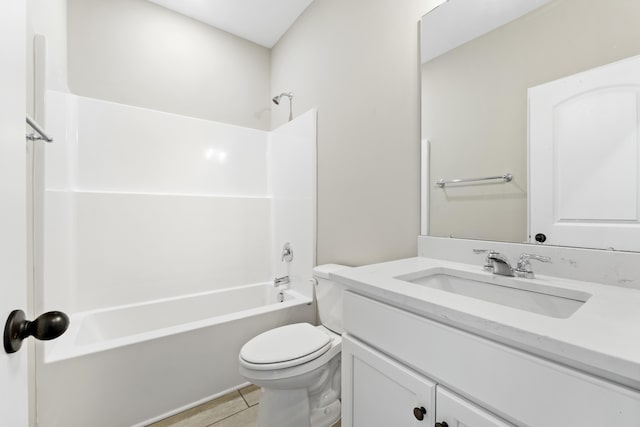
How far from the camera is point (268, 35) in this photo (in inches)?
98.0

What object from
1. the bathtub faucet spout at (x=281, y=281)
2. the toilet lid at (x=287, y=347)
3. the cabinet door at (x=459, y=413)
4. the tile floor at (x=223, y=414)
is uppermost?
the cabinet door at (x=459, y=413)

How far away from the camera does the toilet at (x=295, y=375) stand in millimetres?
1200

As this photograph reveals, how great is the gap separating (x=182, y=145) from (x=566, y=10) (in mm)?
2317

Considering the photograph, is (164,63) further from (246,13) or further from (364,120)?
(364,120)

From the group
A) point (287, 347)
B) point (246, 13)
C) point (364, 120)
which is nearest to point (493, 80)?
point (364, 120)

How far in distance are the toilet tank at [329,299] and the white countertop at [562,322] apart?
70 cm

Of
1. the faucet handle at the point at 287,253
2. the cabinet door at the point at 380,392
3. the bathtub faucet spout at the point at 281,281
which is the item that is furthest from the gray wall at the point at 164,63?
the cabinet door at the point at 380,392

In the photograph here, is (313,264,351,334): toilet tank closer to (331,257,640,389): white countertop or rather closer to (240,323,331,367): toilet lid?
(240,323,331,367): toilet lid

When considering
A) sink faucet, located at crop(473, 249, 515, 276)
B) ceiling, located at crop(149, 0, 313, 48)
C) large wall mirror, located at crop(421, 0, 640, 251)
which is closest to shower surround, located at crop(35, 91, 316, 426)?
ceiling, located at crop(149, 0, 313, 48)

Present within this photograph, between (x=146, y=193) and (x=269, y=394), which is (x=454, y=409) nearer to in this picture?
(x=269, y=394)

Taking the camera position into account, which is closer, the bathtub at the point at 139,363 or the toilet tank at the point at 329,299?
the bathtub at the point at 139,363

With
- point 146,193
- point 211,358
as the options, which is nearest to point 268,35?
point 146,193

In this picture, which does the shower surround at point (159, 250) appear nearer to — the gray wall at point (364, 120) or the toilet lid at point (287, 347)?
the gray wall at point (364, 120)

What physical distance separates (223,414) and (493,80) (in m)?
2.11
